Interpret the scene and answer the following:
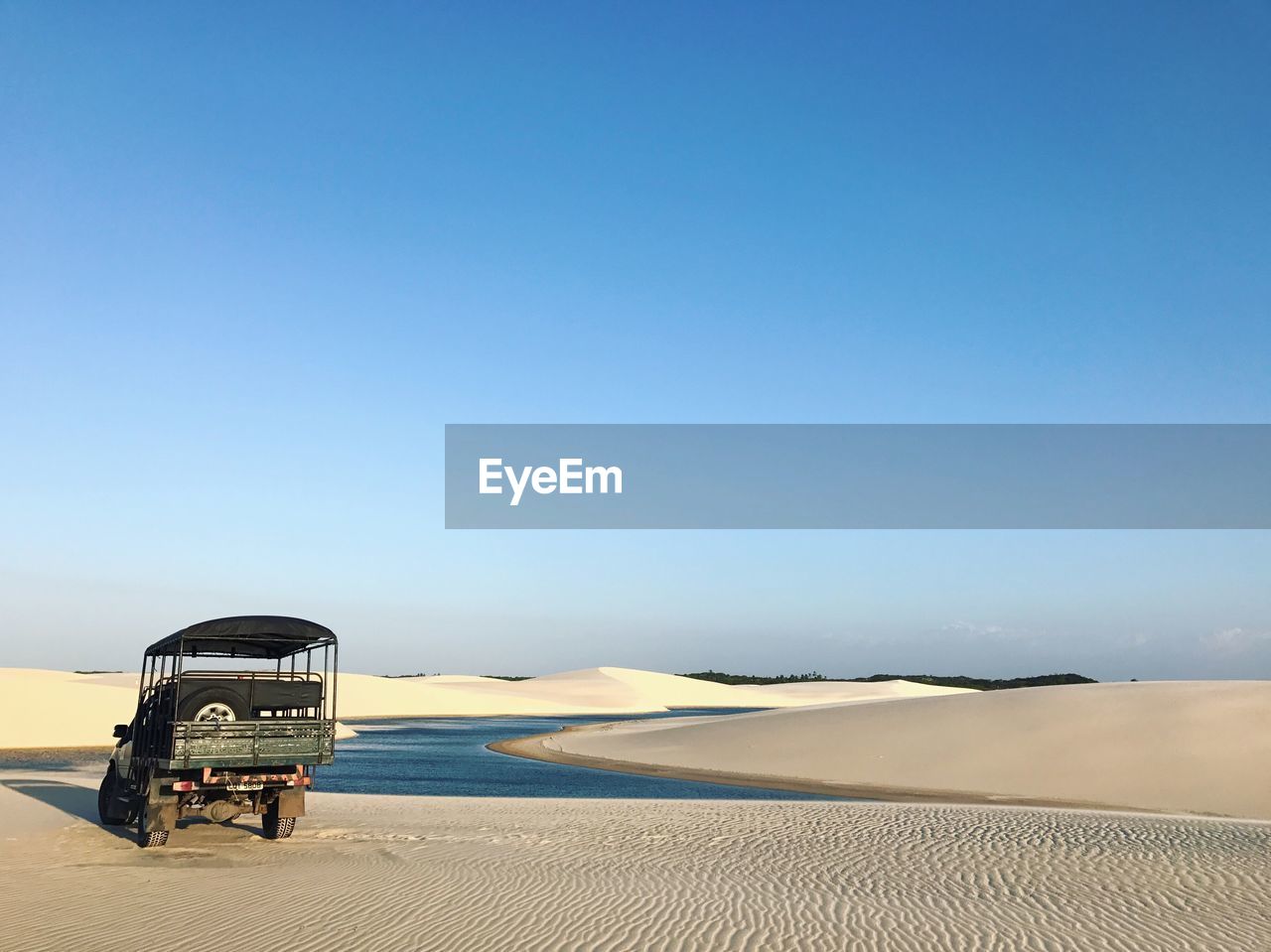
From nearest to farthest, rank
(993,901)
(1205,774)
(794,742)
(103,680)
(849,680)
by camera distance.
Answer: (993,901) < (1205,774) < (794,742) < (103,680) < (849,680)

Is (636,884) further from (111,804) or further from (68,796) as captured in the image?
(68,796)

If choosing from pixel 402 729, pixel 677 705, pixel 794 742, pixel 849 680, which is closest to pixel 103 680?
pixel 402 729

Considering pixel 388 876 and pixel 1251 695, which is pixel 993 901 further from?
pixel 1251 695

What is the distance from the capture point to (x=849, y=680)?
7849 inches

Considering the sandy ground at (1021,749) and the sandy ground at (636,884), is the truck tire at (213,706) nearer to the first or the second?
the sandy ground at (636,884)

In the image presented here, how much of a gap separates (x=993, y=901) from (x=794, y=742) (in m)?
31.0

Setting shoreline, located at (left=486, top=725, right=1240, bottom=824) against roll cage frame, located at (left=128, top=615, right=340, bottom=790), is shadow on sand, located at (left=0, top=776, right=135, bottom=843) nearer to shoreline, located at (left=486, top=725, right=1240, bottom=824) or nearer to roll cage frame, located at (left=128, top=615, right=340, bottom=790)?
roll cage frame, located at (left=128, top=615, right=340, bottom=790)

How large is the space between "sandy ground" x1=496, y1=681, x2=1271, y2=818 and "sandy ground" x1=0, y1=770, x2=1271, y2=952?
962 cm

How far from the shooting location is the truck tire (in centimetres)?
1709

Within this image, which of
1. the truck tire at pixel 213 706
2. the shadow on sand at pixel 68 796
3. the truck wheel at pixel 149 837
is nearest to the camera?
the truck wheel at pixel 149 837

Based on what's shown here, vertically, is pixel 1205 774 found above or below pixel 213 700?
below

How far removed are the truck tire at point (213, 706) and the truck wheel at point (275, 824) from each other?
1.66 m

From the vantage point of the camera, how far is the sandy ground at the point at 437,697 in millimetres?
53844

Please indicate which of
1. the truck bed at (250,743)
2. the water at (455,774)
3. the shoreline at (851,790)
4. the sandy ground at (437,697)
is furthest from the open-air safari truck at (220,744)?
the sandy ground at (437,697)
